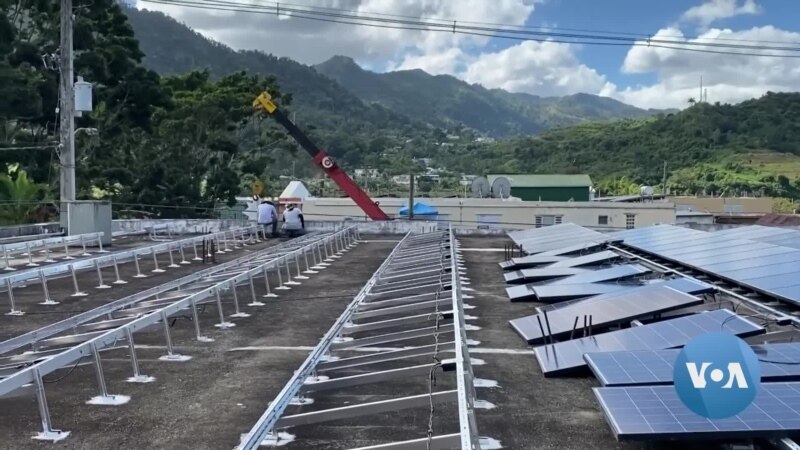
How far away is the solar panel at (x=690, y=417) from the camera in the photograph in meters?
5.23

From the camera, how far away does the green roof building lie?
8138cm

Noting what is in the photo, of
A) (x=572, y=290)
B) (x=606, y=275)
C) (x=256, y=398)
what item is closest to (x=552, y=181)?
(x=606, y=275)

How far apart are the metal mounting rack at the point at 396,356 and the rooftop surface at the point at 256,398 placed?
0.98 ft

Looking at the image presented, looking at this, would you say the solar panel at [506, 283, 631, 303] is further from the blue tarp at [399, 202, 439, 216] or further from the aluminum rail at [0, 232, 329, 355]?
the blue tarp at [399, 202, 439, 216]

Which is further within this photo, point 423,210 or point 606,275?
point 423,210

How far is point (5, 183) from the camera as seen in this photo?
3002 cm

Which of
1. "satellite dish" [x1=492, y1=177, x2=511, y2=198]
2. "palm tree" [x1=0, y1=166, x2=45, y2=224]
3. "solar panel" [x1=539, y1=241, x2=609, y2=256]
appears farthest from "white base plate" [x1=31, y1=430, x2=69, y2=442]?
"satellite dish" [x1=492, y1=177, x2=511, y2=198]

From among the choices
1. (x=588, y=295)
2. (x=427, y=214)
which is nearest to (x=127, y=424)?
(x=588, y=295)

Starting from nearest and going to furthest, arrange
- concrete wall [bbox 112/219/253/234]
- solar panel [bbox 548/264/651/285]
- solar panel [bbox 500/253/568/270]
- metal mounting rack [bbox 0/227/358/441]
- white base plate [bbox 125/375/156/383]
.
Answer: metal mounting rack [bbox 0/227/358/441] < white base plate [bbox 125/375/156/383] < solar panel [bbox 548/264/651/285] < solar panel [bbox 500/253/568/270] < concrete wall [bbox 112/219/253/234]

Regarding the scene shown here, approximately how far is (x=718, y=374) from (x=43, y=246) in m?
20.3

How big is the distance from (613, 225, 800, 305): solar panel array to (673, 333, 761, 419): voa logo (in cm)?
502

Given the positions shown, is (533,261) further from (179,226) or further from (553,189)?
(553,189)

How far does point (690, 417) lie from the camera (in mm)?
5461

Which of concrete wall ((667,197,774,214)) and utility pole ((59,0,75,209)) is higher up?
utility pole ((59,0,75,209))
